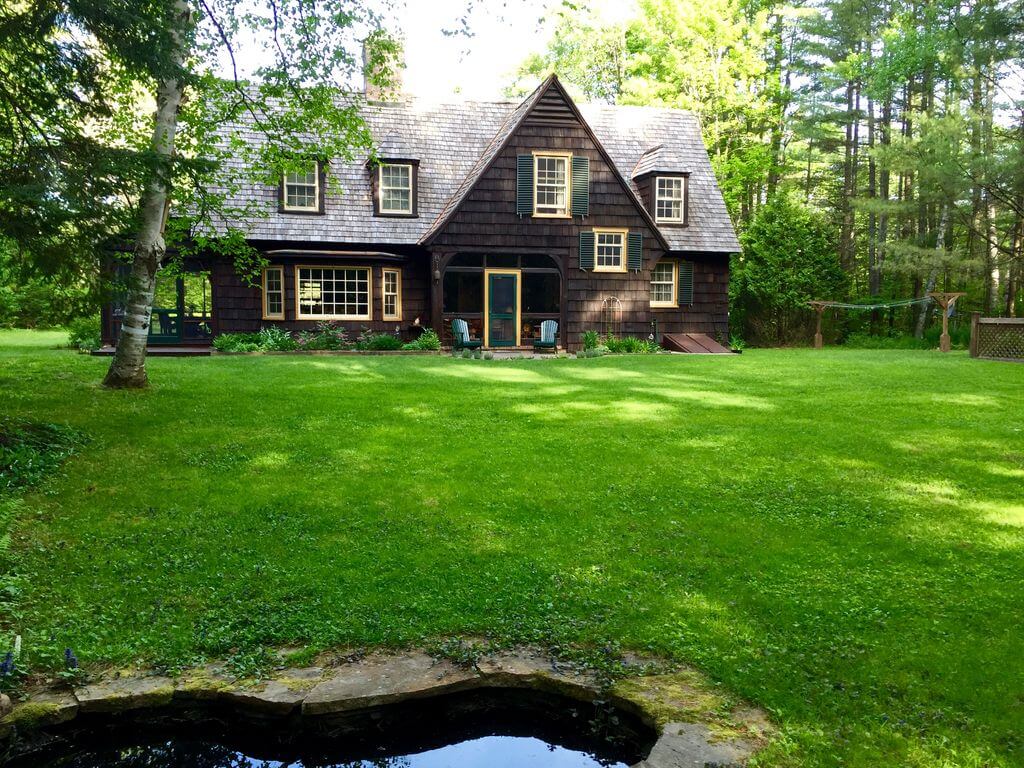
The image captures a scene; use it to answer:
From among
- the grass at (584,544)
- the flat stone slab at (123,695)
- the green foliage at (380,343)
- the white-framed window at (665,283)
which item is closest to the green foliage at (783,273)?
the white-framed window at (665,283)

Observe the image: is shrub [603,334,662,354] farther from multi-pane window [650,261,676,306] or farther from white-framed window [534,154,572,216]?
white-framed window [534,154,572,216]

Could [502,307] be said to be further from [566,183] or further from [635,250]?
[635,250]

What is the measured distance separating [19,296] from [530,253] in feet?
62.6

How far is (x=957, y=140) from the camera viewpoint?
76.5 ft

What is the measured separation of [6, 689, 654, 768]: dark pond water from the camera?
3.68 meters

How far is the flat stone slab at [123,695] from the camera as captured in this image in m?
3.81

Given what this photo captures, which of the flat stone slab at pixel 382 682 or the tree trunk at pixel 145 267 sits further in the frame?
the tree trunk at pixel 145 267

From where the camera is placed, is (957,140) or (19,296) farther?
(19,296)

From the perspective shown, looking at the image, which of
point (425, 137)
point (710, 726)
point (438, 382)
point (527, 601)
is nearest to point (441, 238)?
point (425, 137)

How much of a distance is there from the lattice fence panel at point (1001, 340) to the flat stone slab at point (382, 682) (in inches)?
736

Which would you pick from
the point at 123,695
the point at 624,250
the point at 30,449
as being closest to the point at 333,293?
the point at 624,250

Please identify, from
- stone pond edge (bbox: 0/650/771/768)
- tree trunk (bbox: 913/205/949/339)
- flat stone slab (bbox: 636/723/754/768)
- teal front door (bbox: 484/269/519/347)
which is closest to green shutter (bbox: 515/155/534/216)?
teal front door (bbox: 484/269/519/347)

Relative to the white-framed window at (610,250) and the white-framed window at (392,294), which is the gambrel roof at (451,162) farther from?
the white-framed window at (610,250)

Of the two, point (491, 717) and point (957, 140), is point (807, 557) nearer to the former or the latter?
point (491, 717)
